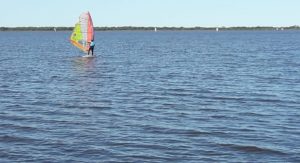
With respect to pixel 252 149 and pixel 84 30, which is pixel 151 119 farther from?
pixel 84 30

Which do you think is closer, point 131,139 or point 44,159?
point 44,159

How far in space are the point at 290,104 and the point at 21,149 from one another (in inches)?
601

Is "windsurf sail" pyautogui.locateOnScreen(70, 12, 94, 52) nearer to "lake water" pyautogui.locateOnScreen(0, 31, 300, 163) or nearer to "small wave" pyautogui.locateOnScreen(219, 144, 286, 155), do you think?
"lake water" pyautogui.locateOnScreen(0, 31, 300, 163)

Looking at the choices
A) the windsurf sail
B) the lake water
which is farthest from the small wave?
the windsurf sail

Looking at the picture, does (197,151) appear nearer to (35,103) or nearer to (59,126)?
(59,126)

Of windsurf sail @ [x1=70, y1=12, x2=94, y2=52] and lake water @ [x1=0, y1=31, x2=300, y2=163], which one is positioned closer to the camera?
lake water @ [x1=0, y1=31, x2=300, y2=163]

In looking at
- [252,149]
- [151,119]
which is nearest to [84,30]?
[151,119]

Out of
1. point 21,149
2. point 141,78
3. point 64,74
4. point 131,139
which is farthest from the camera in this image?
point 64,74

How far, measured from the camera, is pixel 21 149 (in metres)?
21.1

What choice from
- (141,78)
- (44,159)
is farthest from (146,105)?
(141,78)

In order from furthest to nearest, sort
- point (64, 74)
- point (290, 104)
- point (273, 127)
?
1. point (64, 74)
2. point (290, 104)
3. point (273, 127)

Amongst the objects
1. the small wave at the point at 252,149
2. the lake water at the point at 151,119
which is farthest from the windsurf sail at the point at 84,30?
the small wave at the point at 252,149

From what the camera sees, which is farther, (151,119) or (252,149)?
(151,119)

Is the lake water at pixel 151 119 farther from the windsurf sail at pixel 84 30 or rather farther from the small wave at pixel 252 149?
the windsurf sail at pixel 84 30
